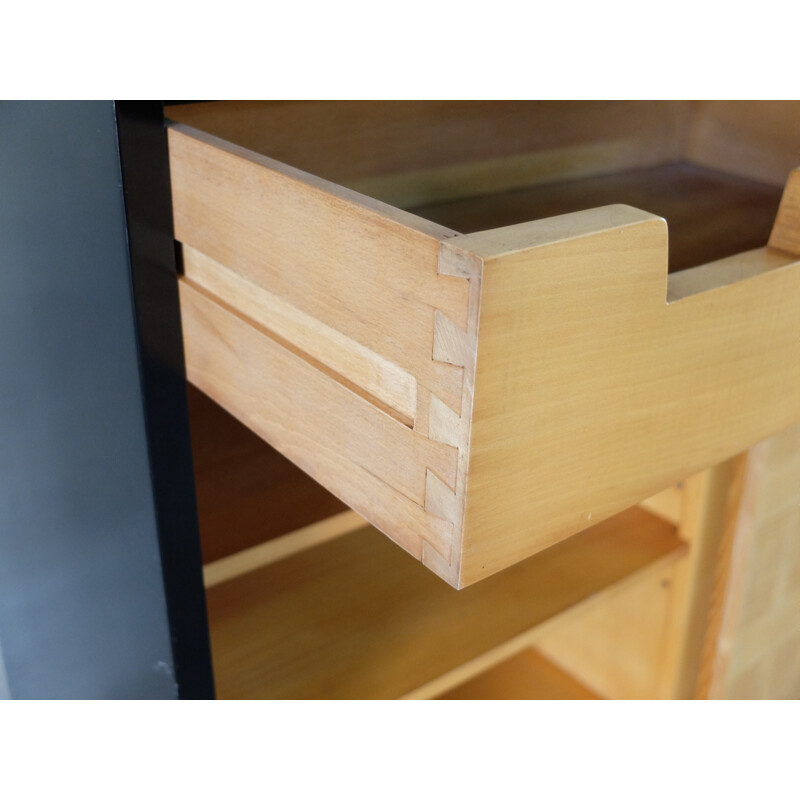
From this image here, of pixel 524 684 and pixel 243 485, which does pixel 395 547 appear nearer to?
pixel 243 485

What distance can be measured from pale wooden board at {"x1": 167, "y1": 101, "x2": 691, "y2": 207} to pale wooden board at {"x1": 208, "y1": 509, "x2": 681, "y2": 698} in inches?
14.1

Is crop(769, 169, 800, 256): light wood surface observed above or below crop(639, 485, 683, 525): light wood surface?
above

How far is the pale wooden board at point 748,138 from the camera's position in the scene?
0.90 metres

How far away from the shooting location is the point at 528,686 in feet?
3.74

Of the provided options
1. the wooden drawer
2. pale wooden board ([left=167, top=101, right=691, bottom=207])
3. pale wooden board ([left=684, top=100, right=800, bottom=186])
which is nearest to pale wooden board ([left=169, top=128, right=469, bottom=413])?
the wooden drawer

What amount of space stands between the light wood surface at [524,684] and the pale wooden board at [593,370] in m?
0.64

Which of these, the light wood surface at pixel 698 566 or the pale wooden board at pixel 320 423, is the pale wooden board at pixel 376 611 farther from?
the pale wooden board at pixel 320 423

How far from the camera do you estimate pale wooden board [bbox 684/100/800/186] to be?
900 millimetres

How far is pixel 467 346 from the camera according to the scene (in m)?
0.39

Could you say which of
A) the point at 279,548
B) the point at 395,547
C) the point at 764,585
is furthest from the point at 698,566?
the point at 279,548

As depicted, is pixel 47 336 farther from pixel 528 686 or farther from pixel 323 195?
pixel 528 686

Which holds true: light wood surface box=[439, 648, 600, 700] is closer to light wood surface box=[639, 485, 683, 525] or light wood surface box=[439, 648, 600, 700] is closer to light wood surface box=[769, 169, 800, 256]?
light wood surface box=[639, 485, 683, 525]

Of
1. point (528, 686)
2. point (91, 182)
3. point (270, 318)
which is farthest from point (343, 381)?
point (528, 686)

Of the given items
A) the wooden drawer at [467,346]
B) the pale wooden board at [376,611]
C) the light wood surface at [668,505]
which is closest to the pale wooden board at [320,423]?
the wooden drawer at [467,346]
